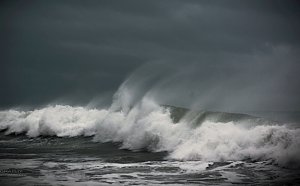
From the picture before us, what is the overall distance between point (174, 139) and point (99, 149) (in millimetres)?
4582

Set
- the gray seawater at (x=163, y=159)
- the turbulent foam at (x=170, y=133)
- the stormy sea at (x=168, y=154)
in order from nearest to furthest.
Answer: the gray seawater at (x=163, y=159) < the stormy sea at (x=168, y=154) < the turbulent foam at (x=170, y=133)

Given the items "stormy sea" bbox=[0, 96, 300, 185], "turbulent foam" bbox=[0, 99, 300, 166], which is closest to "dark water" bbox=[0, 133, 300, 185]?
"stormy sea" bbox=[0, 96, 300, 185]

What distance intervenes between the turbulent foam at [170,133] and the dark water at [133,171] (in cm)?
96

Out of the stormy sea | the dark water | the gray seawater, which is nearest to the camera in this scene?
the dark water

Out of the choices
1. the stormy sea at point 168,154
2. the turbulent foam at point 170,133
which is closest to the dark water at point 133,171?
the stormy sea at point 168,154

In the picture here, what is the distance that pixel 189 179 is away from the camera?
42.8ft

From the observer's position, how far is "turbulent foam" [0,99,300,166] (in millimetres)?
16719

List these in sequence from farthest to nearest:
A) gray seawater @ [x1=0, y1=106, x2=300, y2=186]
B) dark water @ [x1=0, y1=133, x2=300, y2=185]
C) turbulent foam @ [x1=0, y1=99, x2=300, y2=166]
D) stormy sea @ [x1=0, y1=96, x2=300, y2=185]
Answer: turbulent foam @ [x1=0, y1=99, x2=300, y2=166] < stormy sea @ [x1=0, y1=96, x2=300, y2=185] < gray seawater @ [x1=0, y1=106, x2=300, y2=186] < dark water @ [x1=0, y1=133, x2=300, y2=185]

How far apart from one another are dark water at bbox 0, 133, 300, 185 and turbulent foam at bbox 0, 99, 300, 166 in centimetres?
96

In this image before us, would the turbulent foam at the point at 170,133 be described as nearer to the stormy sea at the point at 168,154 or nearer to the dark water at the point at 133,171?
the stormy sea at the point at 168,154

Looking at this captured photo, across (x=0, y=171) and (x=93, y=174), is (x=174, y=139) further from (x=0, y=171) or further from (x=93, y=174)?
(x=0, y=171)

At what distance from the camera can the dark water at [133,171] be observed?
12609 millimetres

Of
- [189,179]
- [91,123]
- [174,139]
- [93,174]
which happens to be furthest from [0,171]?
[91,123]

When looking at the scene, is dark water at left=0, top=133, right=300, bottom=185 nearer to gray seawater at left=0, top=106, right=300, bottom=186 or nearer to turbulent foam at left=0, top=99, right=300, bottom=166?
gray seawater at left=0, top=106, right=300, bottom=186
